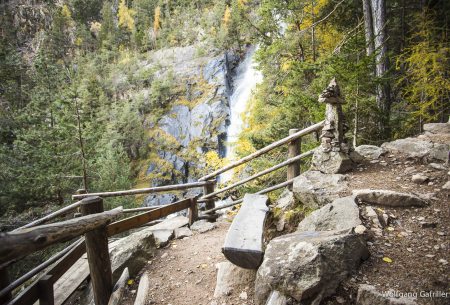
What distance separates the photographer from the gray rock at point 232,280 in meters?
2.76

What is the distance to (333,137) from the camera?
4359 millimetres

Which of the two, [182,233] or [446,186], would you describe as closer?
[446,186]

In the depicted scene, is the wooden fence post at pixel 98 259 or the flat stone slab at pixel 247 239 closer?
the flat stone slab at pixel 247 239

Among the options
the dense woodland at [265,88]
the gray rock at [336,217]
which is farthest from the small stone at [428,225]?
the dense woodland at [265,88]

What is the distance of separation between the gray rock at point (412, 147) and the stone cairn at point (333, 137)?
115cm

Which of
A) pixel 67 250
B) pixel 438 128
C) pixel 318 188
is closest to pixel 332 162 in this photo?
pixel 318 188

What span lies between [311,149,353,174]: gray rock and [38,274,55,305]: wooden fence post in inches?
165

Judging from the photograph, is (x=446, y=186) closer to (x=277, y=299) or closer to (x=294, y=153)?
(x=294, y=153)

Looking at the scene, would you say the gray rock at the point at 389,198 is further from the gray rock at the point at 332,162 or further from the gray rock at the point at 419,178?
the gray rock at the point at 332,162

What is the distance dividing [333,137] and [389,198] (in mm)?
1513

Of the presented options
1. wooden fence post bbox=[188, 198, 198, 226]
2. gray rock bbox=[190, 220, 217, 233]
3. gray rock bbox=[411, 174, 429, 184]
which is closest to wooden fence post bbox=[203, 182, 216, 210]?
wooden fence post bbox=[188, 198, 198, 226]

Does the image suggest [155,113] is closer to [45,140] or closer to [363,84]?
[45,140]

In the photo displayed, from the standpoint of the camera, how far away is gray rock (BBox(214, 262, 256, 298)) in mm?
2764

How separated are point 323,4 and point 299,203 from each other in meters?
8.17
